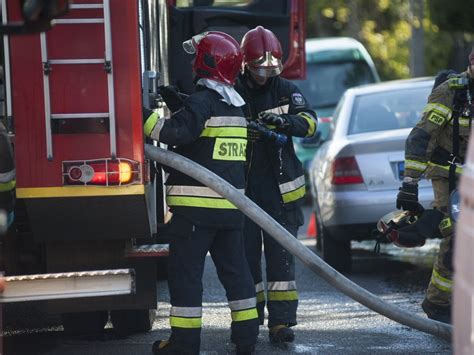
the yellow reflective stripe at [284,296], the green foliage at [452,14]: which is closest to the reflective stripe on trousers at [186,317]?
the yellow reflective stripe at [284,296]

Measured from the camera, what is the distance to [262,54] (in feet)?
25.1

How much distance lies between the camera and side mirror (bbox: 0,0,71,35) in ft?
16.4

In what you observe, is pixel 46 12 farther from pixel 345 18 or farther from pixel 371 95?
pixel 345 18

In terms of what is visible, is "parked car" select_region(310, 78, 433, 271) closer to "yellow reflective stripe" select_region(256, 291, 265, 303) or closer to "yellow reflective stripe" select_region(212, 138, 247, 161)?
"yellow reflective stripe" select_region(256, 291, 265, 303)

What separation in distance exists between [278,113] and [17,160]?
6.77ft

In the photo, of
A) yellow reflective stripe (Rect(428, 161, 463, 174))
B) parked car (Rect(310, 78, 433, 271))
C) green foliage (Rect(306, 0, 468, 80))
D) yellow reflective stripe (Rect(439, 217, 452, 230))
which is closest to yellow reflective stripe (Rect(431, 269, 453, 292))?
yellow reflective stripe (Rect(439, 217, 452, 230))

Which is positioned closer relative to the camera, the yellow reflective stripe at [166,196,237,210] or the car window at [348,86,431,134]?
the yellow reflective stripe at [166,196,237,210]

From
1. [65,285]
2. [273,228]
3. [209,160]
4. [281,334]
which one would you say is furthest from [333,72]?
[65,285]

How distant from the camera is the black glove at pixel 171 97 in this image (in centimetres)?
699

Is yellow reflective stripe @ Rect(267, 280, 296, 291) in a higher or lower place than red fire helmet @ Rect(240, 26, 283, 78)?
lower

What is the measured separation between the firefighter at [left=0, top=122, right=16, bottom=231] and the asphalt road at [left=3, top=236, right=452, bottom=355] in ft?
5.11

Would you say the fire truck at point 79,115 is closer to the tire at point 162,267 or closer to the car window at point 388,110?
the tire at point 162,267

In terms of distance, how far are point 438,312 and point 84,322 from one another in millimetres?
2121

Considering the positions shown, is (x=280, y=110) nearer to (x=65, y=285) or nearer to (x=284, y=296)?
(x=284, y=296)
